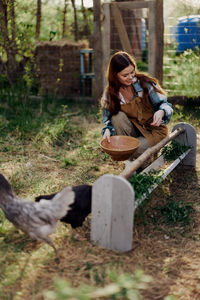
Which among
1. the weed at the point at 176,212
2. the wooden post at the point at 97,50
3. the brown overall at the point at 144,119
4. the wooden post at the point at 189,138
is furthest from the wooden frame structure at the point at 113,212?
the wooden post at the point at 97,50

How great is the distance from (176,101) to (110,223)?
189 inches

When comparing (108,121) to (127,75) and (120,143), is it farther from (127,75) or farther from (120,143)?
(127,75)

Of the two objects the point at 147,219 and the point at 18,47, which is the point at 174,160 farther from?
the point at 18,47

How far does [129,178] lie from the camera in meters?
2.87

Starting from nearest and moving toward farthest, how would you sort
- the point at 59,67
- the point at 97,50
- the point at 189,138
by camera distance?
1. the point at 189,138
2. the point at 97,50
3. the point at 59,67

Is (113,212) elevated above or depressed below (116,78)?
below

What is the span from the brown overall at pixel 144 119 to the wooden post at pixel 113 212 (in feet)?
4.52

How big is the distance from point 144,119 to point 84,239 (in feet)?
5.28

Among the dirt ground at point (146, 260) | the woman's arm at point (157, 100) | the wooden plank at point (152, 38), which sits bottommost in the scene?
the dirt ground at point (146, 260)

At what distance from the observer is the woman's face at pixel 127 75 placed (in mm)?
3362

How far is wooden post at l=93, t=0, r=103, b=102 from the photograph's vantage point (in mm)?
6603

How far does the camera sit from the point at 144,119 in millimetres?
3795

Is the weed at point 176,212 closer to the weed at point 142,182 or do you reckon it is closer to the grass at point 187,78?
the weed at point 142,182

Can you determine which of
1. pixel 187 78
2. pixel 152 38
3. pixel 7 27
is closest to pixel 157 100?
pixel 152 38
